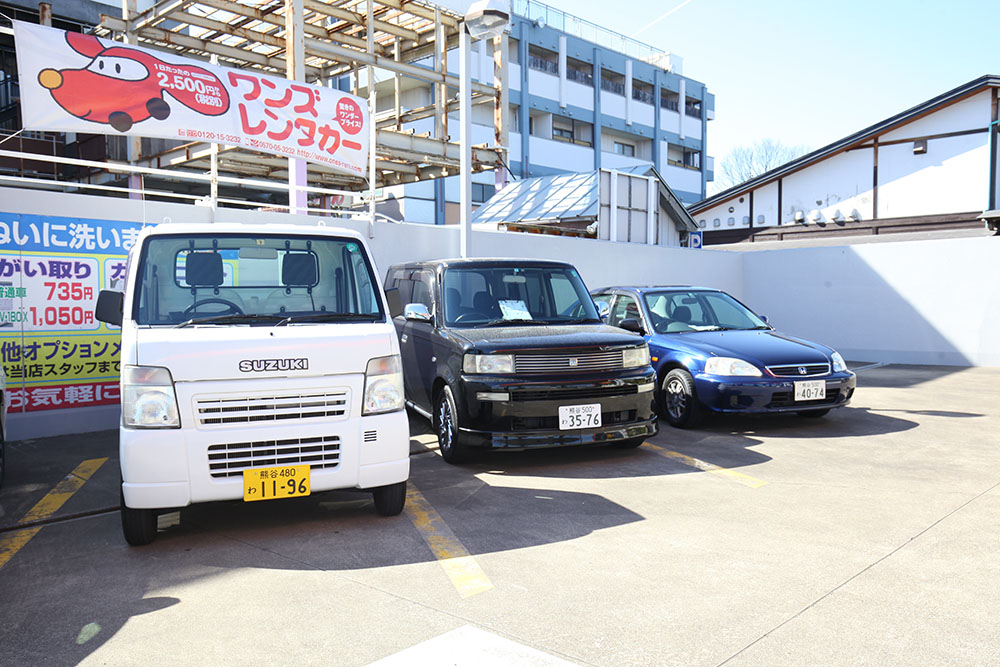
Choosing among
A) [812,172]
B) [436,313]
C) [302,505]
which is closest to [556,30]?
[812,172]

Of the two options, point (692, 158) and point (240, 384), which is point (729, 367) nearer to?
point (240, 384)

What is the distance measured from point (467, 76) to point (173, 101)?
14.1 ft

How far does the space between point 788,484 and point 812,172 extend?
2000cm

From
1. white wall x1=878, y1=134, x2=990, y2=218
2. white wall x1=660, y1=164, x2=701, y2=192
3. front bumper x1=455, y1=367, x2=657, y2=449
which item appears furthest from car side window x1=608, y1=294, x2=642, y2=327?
white wall x1=660, y1=164, x2=701, y2=192

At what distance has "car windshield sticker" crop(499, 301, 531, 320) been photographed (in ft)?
23.5

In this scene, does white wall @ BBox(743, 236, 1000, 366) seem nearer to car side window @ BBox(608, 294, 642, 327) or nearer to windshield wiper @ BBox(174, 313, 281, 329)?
car side window @ BBox(608, 294, 642, 327)

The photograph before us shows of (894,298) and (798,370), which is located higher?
(894,298)

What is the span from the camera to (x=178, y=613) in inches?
139

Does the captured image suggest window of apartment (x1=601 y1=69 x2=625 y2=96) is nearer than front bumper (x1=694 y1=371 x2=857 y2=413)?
No

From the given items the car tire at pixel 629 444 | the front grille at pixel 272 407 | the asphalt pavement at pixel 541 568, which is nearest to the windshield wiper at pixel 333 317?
the front grille at pixel 272 407

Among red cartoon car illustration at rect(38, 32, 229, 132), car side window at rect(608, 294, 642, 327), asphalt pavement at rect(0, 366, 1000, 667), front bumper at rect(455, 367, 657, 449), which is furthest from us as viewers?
car side window at rect(608, 294, 642, 327)

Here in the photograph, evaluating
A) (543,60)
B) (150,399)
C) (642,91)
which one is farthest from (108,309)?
(642,91)

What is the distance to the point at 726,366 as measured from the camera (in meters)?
7.70

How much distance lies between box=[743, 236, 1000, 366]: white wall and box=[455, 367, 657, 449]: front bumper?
36.5ft
